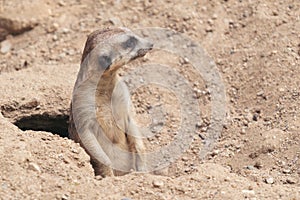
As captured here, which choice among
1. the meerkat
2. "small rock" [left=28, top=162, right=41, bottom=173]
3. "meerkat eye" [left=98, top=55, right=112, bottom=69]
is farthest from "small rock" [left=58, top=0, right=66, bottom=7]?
"small rock" [left=28, top=162, right=41, bottom=173]

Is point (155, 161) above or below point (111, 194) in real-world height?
below

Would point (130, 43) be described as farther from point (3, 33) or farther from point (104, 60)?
point (3, 33)

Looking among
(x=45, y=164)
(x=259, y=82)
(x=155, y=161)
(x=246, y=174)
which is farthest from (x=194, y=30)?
(x=45, y=164)

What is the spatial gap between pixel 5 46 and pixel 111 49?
194 centimetres

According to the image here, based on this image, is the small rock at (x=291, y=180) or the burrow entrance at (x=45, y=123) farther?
the burrow entrance at (x=45, y=123)

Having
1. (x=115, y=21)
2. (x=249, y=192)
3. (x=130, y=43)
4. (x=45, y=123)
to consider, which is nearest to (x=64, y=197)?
(x=249, y=192)

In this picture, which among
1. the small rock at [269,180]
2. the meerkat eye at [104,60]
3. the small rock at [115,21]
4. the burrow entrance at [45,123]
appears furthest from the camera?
the small rock at [115,21]

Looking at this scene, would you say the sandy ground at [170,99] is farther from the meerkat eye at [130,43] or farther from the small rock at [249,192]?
the meerkat eye at [130,43]

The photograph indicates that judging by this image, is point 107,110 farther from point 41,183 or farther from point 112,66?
point 41,183

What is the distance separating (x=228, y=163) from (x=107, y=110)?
841 millimetres

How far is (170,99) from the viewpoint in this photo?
5867mm

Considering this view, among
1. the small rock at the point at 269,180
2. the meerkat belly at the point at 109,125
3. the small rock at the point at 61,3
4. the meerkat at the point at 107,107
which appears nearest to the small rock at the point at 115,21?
the small rock at the point at 61,3

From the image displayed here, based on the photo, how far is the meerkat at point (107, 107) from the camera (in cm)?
500

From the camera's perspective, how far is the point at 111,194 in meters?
4.20
